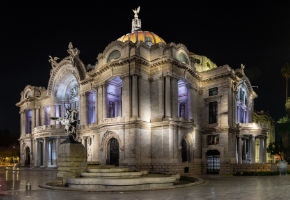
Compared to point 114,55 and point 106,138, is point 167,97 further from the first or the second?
point 114,55

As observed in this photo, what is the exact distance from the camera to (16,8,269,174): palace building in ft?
124

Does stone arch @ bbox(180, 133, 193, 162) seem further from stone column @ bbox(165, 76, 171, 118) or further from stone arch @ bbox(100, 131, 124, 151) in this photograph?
stone arch @ bbox(100, 131, 124, 151)

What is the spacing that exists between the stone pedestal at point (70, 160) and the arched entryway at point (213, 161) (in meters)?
23.4

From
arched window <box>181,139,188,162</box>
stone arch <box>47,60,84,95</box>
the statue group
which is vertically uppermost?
stone arch <box>47,60,84,95</box>

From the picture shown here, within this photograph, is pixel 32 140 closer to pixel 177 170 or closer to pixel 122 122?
pixel 122 122

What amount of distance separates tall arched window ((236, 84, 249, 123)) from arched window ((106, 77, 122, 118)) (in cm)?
1809

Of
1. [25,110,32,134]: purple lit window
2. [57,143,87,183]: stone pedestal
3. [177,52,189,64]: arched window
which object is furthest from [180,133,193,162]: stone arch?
[25,110,32,134]: purple lit window

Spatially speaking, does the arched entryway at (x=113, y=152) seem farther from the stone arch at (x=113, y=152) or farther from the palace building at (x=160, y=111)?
the palace building at (x=160, y=111)

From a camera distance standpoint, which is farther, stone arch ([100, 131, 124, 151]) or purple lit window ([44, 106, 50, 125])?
purple lit window ([44, 106, 50, 125])

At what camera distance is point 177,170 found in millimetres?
37438

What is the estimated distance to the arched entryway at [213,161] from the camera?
4247 centimetres

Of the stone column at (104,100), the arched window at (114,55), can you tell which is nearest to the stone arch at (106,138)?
the stone column at (104,100)

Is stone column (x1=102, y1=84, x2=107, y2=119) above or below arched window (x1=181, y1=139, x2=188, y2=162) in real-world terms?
above

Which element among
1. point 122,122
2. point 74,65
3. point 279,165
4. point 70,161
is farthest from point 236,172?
point 74,65
